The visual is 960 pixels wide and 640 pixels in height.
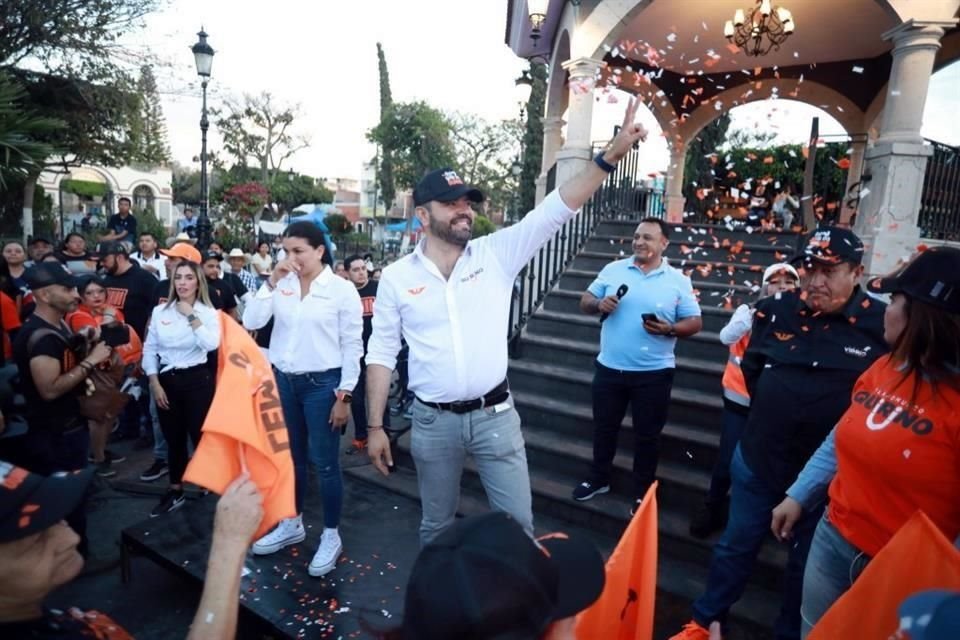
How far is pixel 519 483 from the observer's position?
2703 mm

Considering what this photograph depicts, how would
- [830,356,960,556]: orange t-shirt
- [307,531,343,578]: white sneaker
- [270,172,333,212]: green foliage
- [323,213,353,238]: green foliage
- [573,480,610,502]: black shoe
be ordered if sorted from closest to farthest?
[830,356,960,556]: orange t-shirt < [307,531,343,578]: white sneaker < [573,480,610,502]: black shoe < [323,213,353,238]: green foliage < [270,172,333,212]: green foliage

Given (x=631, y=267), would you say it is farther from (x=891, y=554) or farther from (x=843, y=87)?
(x=843, y=87)

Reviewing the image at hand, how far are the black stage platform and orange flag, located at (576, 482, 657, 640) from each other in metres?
1.37

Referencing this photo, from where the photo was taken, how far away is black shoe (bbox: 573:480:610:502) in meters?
4.21

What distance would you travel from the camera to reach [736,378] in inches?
139

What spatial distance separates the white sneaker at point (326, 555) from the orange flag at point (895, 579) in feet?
8.77

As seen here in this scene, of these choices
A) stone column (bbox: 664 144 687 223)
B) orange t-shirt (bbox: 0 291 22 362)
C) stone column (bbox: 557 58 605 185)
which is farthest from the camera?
stone column (bbox: 664 144 687 223)

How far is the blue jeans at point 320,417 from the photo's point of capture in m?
3.40

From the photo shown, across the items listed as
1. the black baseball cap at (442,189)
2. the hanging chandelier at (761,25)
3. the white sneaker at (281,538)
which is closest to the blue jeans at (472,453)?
the black baseball cap at (442,189)

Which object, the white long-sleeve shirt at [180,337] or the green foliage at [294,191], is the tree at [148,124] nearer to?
the white long-sleeve shirt at [180,337]

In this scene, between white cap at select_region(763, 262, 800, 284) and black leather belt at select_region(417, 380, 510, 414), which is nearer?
black leather belt at select_region(417, 380, 510, 414)

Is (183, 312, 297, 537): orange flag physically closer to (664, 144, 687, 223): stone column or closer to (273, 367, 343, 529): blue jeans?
(273, 367, 343, 529): blue jeans

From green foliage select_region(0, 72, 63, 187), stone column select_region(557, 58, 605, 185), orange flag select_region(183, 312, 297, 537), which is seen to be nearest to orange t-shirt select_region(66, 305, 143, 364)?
green foliage select_region(0, 72, 63, 187)

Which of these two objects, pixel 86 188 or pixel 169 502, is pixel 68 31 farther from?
pixel 86 188
